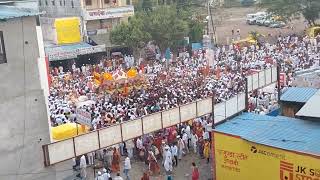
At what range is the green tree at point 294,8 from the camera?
42.4 m

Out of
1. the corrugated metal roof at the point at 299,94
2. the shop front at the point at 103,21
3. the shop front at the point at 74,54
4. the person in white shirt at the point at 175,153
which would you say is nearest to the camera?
the corrugated metal roof at the point at 299,94

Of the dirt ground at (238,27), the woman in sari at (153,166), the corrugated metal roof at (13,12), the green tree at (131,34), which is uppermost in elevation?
the corrugated metal roof at (13,12)

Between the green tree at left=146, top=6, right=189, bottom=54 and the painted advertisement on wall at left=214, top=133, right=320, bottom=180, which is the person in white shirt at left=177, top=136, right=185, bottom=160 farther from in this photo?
the green tree at left=146, top=6, right=189, bottom=54

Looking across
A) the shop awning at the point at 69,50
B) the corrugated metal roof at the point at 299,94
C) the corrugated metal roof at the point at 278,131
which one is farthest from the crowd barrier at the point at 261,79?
the shop awning at the point at 69,50

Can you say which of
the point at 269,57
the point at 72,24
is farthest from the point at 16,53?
the point at 72,24

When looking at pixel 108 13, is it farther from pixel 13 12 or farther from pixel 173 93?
pixel 13 12

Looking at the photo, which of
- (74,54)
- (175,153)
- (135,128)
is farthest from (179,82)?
(135,128)

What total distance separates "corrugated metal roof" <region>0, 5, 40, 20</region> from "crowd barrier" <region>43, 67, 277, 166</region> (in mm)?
3305

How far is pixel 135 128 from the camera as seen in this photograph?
14.5 m

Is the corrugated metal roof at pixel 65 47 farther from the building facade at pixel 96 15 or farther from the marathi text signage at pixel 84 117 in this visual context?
the marathi text signage at pixel 84 117

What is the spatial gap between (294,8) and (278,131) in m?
30.9

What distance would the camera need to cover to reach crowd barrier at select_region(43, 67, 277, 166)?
13.1m

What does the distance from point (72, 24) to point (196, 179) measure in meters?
24.1

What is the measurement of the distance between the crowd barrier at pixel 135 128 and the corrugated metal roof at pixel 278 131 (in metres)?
0.54
